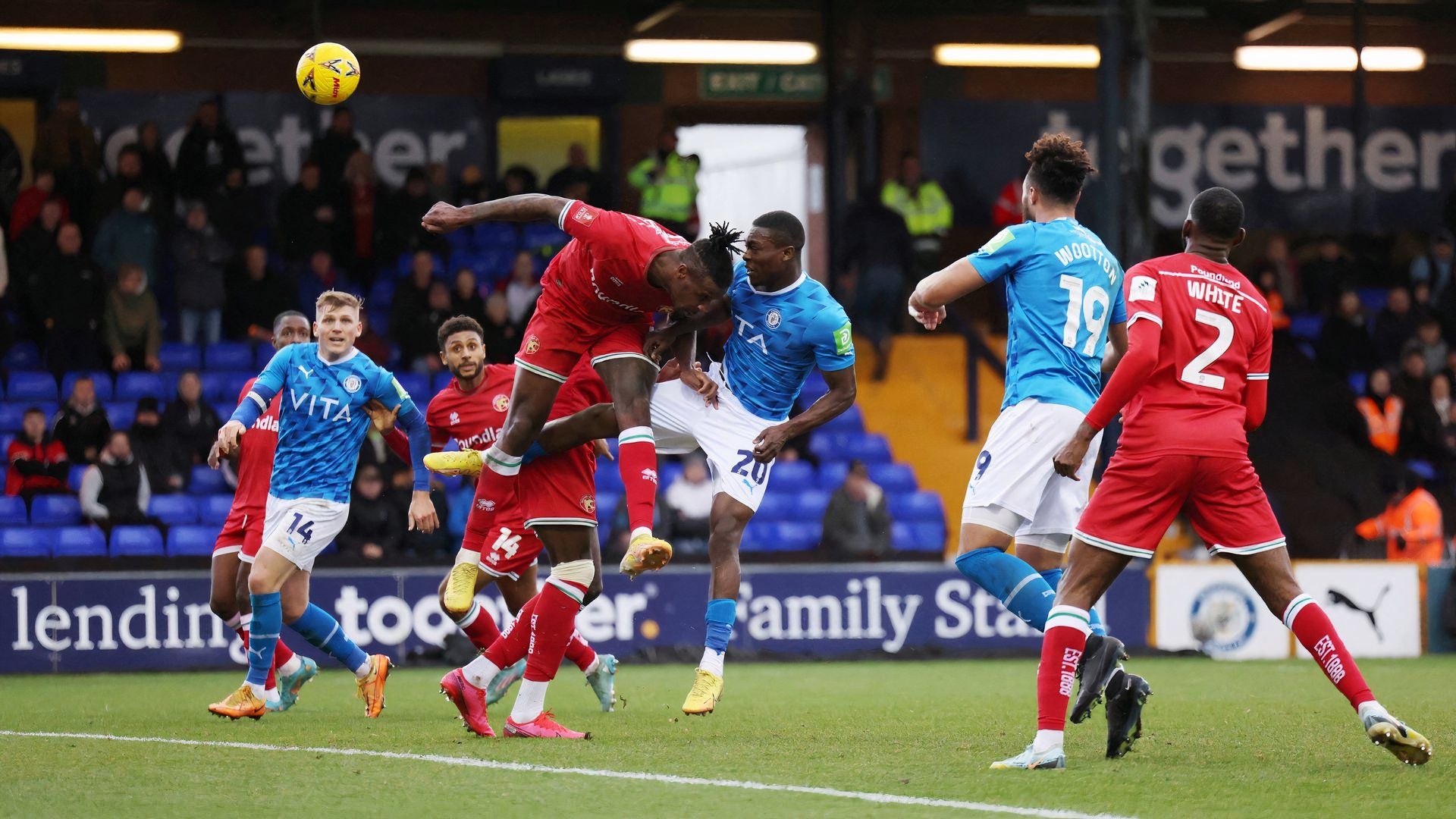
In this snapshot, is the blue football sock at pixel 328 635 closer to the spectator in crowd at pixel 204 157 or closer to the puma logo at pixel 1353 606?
the puma logo at pixel 1353 606

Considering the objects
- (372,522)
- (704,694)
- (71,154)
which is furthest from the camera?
(71,154)

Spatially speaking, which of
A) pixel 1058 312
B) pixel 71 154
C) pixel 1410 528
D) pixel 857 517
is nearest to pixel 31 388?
pixel 71 154

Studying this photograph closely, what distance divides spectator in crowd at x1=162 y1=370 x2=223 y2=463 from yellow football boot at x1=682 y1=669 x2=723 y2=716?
8.45 m

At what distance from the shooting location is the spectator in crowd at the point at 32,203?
56.3ft

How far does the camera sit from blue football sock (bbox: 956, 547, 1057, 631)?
701 centimetres

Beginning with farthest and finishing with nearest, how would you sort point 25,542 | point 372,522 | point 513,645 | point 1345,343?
point 1345,343 → point 25,542 → point 372,522 → point 513,645

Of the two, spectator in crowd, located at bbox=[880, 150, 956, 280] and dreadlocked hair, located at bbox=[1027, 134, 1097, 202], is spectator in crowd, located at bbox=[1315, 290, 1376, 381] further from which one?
dreadlocked hair, located at bbox=[1027, 134, 1097, 202]

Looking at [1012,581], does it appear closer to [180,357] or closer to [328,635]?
[328,635]

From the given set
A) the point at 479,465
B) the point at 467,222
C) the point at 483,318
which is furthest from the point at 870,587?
the point at 467,222

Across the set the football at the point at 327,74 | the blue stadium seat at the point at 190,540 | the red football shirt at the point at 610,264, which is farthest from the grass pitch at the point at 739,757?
the blue stadium seat at the point at 190,540

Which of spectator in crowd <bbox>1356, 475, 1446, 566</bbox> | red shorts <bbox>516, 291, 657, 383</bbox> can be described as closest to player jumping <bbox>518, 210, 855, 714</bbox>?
red shorts <bbox>516, 291, 657, 383</bbox>

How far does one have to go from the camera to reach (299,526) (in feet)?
28.5

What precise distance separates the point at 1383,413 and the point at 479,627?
11997mm

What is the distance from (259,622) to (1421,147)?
1776 centimetres
